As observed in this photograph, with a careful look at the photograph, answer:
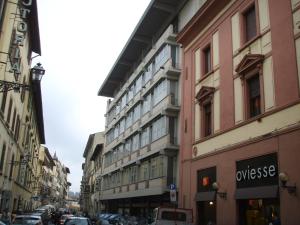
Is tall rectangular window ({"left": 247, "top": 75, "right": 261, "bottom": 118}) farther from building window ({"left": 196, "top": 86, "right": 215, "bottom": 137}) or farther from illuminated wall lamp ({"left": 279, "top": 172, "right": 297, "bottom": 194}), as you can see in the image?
illuminated wall lamp ({"left": 279, "top": 172, "right": 297, "bottom": 194})

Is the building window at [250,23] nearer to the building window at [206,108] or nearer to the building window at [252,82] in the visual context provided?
the building window at [252,82]

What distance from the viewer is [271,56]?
1919 centimetres

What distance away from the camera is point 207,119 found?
25562 millimetres

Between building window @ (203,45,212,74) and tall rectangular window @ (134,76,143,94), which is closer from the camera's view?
building window @ (203,45,212,74)

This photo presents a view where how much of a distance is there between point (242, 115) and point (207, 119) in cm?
467

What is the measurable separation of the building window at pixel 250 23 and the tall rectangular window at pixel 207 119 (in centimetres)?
494

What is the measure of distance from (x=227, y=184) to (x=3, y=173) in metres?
16.4

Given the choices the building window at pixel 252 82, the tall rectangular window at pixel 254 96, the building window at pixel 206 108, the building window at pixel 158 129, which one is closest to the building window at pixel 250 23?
the building window at pixel 252 82

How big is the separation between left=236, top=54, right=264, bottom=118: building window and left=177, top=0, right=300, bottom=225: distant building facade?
0.05 metres

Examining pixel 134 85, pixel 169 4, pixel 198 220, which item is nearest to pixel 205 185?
pixel 198 220

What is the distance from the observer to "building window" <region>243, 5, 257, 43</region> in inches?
850

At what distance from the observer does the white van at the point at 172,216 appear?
2003cm

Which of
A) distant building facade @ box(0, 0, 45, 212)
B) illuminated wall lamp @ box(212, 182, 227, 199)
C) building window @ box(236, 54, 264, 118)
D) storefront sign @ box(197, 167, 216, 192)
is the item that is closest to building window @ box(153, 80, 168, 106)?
distant building facade @ box(0, 0, 45, 212)

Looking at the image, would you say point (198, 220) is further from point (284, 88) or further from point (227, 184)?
point (284, 88)
